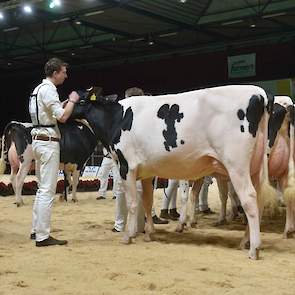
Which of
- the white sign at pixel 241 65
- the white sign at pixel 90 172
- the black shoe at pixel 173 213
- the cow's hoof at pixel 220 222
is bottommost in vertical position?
the cow's hoof at pixel 220 222

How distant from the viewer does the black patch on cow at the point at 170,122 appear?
5659mm

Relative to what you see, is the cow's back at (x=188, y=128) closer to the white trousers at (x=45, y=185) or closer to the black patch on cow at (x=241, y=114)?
the black patch on cow at (x=241, y=114)

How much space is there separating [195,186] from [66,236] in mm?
1784

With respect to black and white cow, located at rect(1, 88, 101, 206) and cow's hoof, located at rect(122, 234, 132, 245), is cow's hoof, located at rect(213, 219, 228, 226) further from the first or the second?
black and white cow, located at rect(1, 88, 101, 206)

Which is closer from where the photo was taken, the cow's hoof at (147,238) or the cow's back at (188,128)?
the cow's back at (188,128)

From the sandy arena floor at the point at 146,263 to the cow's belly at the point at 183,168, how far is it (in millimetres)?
752

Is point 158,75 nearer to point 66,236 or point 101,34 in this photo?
point 101,34

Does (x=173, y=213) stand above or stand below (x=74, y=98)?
below

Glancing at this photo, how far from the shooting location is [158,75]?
2011 cm

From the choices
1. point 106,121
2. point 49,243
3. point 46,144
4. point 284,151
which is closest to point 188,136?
point 106,121

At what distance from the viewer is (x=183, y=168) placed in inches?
225

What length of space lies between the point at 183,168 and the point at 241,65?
12.5 metres

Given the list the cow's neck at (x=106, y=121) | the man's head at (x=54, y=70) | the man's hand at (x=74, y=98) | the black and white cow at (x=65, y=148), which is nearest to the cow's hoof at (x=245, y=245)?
the cow's neck at (x=106, y=121)

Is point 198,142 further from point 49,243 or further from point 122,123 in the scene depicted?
point 49,243
